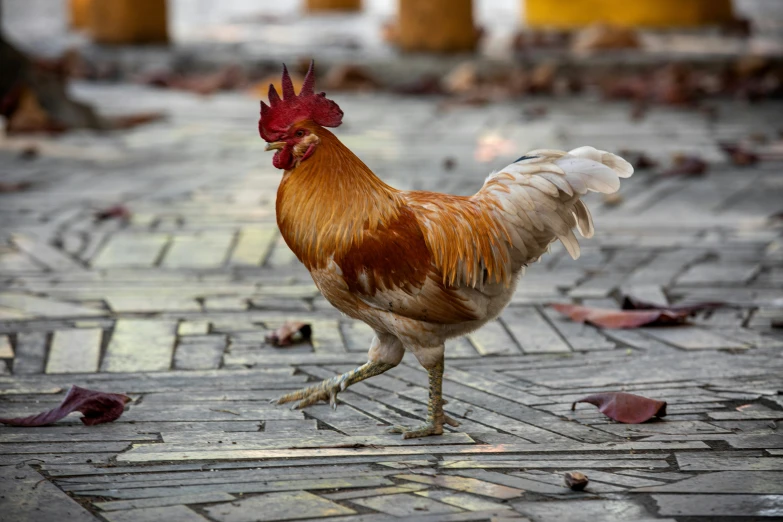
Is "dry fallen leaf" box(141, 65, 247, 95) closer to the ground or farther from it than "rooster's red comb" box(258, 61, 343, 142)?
closer to the ground

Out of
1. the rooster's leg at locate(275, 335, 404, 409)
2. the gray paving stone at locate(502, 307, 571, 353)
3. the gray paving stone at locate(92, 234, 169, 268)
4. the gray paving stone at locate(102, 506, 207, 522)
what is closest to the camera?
the gray paving stone at locate(102, 506, 207, 522)

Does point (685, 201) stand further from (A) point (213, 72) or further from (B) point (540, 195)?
(A) point (213, 72)

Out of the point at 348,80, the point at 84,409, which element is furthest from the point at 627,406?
the point at 348,80

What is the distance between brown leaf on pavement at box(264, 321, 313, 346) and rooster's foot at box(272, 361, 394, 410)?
0.64 m

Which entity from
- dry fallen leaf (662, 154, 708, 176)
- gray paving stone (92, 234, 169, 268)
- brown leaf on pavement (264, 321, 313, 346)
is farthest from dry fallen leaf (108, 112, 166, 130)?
brown leaf on pavement (264, 321, 313, 346)

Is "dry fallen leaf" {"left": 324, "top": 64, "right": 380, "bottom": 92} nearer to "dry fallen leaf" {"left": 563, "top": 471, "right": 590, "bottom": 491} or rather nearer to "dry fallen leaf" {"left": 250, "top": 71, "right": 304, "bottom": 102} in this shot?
"dry fallen leaf" {"left": 250, "top": 71, "right": 304, "bottom": 102}

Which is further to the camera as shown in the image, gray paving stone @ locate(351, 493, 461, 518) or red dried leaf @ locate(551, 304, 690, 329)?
red dried leaf @ locate(551, 304, 690, 329)

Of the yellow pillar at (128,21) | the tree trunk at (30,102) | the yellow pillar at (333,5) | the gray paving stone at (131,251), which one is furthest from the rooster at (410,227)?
the yellow pillar at (333,5)

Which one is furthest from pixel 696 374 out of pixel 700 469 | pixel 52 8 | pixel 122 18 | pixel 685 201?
pixel 52 8

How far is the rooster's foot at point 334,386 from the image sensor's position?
3670 mm

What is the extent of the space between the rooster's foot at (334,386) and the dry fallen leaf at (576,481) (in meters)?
0.86

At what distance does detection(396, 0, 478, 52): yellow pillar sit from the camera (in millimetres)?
11508

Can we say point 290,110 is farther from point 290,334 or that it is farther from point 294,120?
point 290,334

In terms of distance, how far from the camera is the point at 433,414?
3461mm
